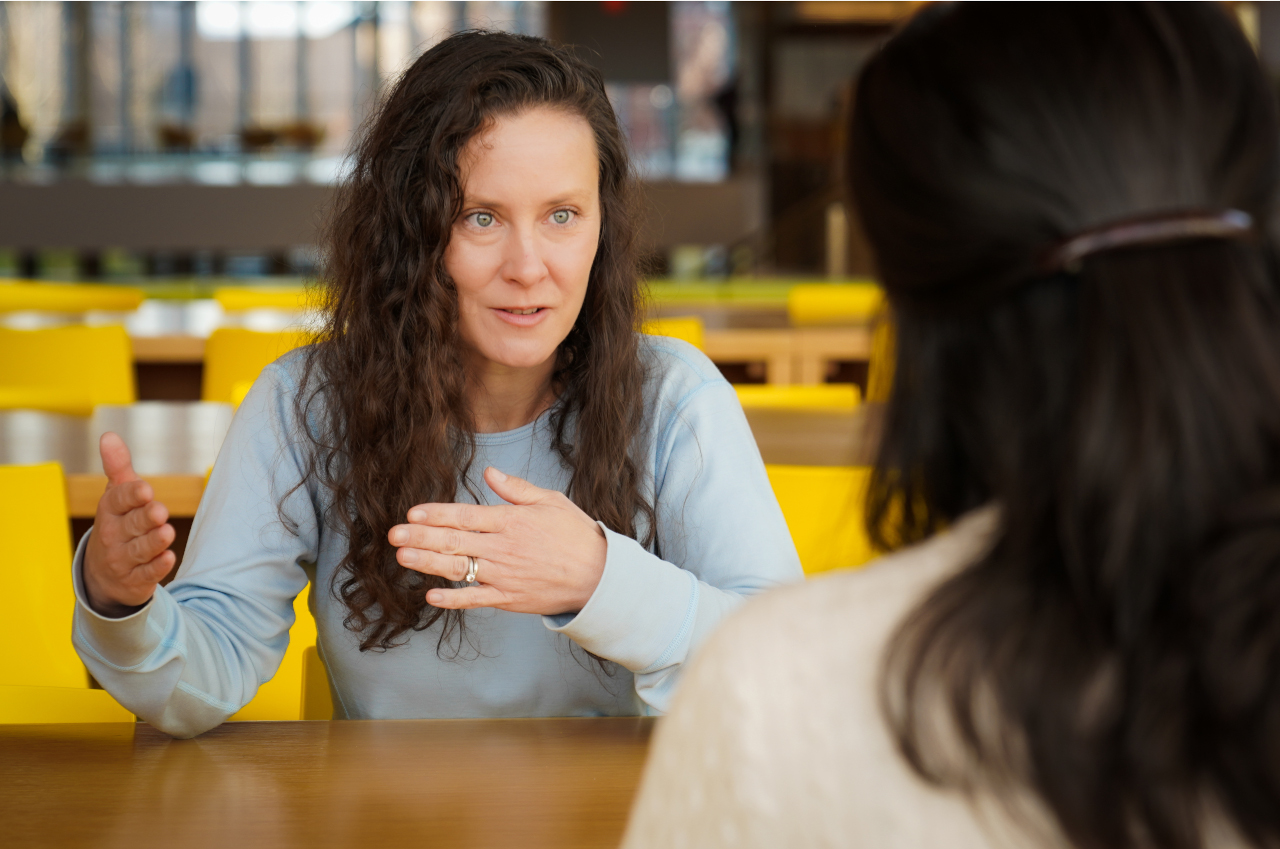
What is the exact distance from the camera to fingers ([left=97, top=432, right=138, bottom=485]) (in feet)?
3.09

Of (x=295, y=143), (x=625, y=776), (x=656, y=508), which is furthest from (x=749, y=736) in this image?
(x=295, y=143)

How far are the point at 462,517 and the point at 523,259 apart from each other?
336 millimetres

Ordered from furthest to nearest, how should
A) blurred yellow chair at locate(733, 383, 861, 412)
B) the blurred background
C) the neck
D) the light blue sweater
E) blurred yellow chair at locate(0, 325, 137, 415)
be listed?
the blurred background
blurred yellow chair at locate(0, 325, 137, 415)
blurred yellow chair at locate(733, 383, 861, 412)
the neck
the light blue sweater

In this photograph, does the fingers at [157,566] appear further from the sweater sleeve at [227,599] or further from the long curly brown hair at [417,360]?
the long curly brown hair at [417,360]

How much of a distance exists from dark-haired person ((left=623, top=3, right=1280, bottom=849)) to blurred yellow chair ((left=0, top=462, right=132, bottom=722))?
48.9 inches

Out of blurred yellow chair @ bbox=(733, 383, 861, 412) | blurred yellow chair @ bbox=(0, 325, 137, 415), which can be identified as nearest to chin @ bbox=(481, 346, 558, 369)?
blurred yellow chair @ bbox=(733, 383, 861, 412)

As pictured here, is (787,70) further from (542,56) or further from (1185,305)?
(1185,305)

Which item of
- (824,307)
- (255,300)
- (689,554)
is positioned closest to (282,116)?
(255,300)

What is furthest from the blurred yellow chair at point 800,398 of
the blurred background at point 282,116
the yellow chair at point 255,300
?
the blurred background at point 282,116

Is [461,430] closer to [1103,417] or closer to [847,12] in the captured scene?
[1103,417]

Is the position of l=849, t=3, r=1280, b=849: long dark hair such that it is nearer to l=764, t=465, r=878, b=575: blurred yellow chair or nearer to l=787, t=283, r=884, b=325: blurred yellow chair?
l=764, t=465, r=878, b=575: blurred yellow chair

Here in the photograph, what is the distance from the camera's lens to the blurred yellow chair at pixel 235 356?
2742mm

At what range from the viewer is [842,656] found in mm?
504

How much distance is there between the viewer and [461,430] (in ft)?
4.19
